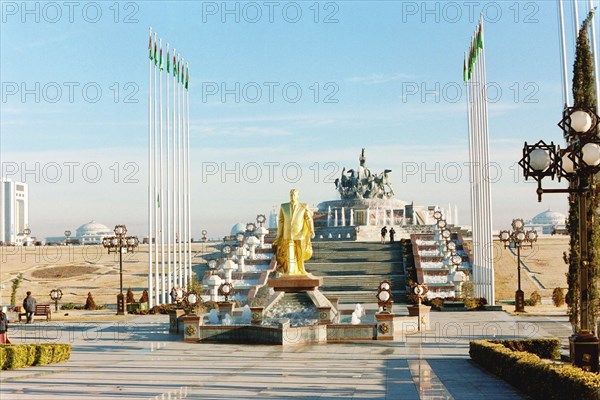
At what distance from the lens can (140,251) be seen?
67.8 meters

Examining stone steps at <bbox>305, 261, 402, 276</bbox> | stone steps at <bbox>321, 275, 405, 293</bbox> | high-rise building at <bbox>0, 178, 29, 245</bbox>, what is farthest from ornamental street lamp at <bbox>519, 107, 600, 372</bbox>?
high-rise building at <bbox>0, 178, 29, 245</bbox>

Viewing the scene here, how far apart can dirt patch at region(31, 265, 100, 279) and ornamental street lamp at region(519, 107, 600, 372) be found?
45.0 m

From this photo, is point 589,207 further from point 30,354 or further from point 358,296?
point 358,296

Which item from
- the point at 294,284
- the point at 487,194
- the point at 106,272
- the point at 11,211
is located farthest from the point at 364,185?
the point at 11,211

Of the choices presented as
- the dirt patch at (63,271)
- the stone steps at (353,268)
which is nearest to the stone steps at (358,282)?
the stone steps at (353,268)

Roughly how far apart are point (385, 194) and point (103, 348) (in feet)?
194

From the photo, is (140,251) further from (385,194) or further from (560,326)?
(560,326)

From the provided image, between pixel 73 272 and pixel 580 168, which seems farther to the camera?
pixel 73 272

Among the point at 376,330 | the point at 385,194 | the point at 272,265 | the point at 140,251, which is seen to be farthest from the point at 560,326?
the point at 385,194

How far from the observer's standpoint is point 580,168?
11.5 metres

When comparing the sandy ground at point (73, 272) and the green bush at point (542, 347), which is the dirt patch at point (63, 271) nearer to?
the sandy ground at point (73, 272)

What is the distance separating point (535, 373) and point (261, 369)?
22.6ft

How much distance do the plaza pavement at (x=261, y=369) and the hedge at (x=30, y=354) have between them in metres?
0.26

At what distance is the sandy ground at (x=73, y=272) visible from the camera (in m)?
46.5
